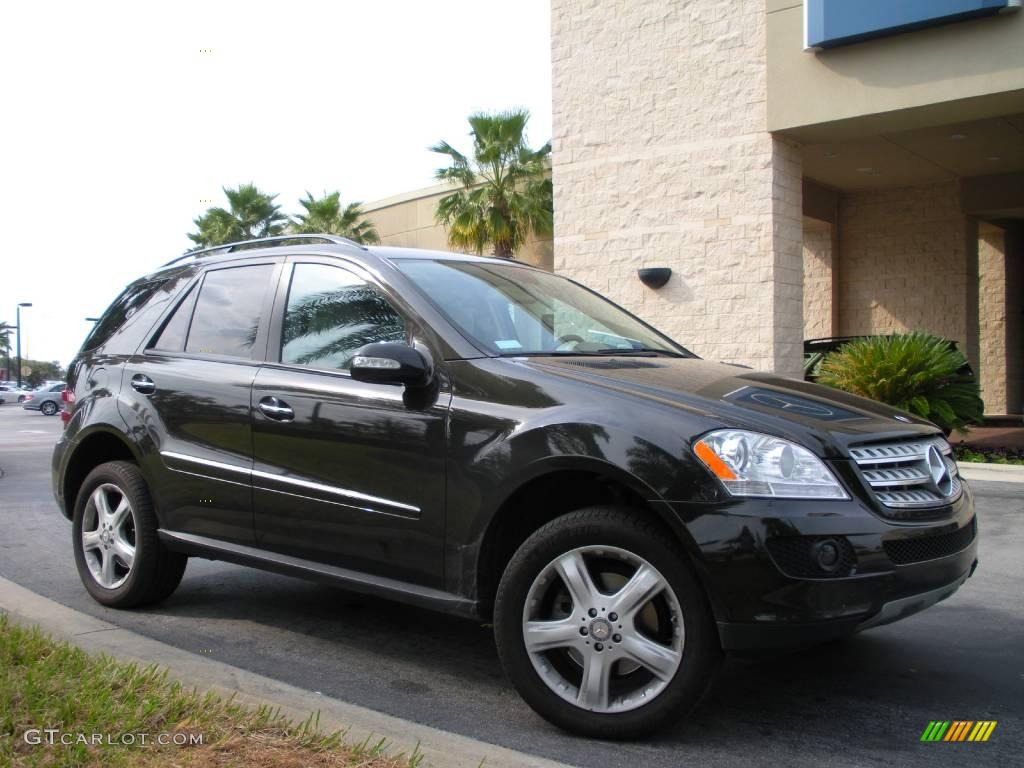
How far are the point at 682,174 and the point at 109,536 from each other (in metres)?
10.2

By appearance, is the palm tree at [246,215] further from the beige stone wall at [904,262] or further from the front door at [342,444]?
the front door at [342,444]

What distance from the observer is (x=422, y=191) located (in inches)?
1022

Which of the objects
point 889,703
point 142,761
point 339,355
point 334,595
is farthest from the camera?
point 334,595

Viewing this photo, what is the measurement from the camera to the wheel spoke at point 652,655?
324 centimetres

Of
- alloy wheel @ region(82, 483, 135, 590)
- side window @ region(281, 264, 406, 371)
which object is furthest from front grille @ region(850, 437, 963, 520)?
alloy wheel @ region(82, 483, 135, 590)

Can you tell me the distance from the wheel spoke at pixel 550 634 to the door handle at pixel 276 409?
1.47 meters

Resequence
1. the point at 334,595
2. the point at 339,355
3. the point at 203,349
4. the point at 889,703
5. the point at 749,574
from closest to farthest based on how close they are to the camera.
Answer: the point at 749,574 → the point at 889,703 → the point at 339,355 → the point at 203,349 → the point at 334,595

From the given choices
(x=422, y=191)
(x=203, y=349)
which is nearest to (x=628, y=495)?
(x=203, y=349)

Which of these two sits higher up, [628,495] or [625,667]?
[628,495]

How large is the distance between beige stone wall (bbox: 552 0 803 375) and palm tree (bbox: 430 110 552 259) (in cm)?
812

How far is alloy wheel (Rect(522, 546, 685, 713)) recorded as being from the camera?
327cm

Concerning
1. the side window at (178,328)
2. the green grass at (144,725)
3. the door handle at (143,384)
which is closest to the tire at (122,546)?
the door handle at (143,384)

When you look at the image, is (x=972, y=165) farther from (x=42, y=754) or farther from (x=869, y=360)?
(x=42, y=754)

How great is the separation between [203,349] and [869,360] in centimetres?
827
